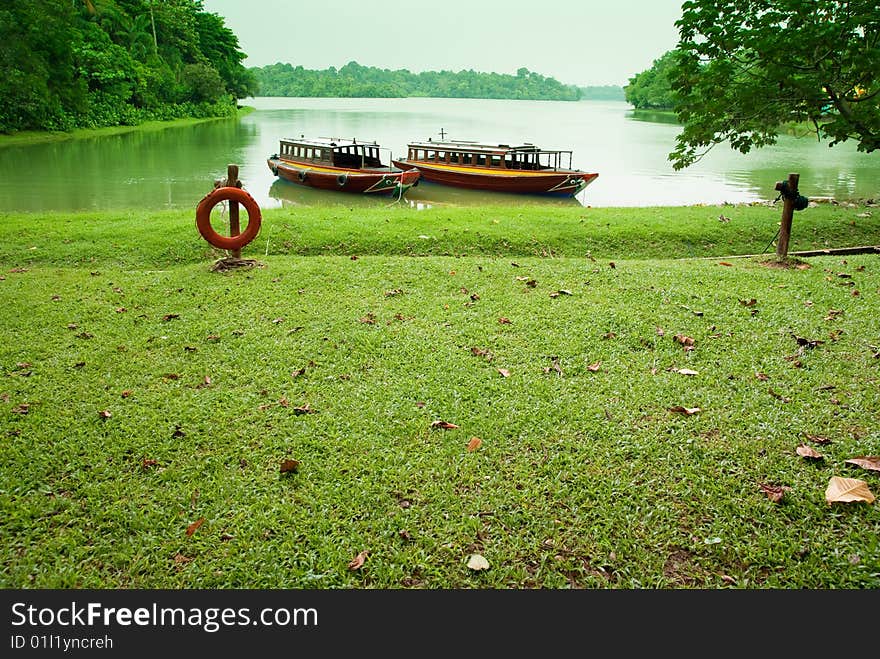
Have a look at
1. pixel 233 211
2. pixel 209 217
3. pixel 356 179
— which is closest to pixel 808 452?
pixel 233 211

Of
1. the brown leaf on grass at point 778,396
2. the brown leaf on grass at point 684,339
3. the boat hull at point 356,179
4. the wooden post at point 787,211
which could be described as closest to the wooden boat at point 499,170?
the boat hull at point 356,179

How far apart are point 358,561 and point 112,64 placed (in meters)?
41.9

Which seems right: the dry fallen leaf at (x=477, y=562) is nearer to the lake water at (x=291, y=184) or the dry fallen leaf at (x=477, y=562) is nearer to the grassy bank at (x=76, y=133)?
the lake water at (x=291, y=184)

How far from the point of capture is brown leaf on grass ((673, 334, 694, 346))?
15.4 ft

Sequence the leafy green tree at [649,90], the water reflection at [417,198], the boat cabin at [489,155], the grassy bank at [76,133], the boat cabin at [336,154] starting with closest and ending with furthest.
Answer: the water reflection at [417,198] → the boat cabin at [336,154] → the boat cabin at [489,155] → the grassy bank at [76,133] → the leafy green tree at [649,90]

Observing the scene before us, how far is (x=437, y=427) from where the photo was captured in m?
Result: 3.51

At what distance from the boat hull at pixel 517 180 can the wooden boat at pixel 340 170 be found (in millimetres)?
1251

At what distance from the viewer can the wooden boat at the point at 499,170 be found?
17.9 meters

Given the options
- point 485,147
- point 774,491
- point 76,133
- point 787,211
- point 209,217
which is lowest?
point 774,491

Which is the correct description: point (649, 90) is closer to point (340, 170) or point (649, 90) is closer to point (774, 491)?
point (340, 170)

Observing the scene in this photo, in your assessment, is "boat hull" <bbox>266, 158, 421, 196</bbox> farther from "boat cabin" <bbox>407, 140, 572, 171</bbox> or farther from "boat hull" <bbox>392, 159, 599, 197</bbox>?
"boat cabin" <bbox>407, 140, 572, 171</bbox>

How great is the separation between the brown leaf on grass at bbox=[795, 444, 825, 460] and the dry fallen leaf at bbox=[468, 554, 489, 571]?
177 cm

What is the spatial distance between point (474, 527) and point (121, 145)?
30.3 meters

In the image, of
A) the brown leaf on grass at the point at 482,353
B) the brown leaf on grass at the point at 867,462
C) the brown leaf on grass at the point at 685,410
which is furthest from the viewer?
the brown leaf on grass at the point at 482,353
